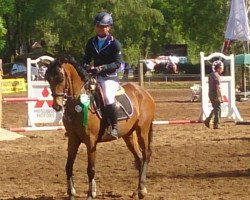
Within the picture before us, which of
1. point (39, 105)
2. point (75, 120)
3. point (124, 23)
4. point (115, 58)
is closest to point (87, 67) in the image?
point (115, 58)

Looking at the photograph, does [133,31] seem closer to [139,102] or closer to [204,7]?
[204,7]

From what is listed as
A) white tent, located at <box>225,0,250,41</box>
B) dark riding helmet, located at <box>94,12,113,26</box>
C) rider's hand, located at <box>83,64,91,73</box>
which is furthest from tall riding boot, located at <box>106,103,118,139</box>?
white tent, located at <box>225,0,250,41</box>

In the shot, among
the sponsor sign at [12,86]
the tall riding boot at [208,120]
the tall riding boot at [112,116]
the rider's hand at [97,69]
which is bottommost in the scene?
the tall riding boot at [208,120]

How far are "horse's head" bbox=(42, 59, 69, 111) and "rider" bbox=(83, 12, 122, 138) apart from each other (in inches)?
21.3

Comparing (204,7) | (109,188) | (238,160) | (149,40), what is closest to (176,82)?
(204,7)

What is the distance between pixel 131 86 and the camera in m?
11.3

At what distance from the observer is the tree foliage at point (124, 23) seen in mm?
59906

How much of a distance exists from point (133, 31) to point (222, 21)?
26.8ft

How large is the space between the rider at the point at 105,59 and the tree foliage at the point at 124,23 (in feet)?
136

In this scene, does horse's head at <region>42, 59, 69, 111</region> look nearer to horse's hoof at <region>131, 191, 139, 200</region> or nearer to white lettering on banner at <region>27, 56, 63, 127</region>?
horse's hoof at <region>131, 191, 139, 200</region>

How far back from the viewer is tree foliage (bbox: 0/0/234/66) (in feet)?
197

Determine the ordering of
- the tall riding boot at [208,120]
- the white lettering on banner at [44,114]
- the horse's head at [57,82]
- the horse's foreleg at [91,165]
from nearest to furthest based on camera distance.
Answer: the horse's head at [57,82]
the horse's foreleg at [91,165]
the tall riding boot at [208,120]
the white lettering on banner at [44,114]

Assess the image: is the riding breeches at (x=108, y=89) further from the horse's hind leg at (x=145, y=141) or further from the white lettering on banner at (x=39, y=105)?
the white lettering on banner at (x=39, y=105)

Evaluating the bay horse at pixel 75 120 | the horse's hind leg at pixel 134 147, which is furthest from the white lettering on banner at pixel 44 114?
the bay horse at pixel 75 120
